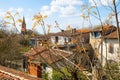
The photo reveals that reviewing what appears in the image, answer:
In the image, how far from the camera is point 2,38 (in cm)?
3209

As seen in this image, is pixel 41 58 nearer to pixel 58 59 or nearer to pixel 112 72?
pixel 58 59

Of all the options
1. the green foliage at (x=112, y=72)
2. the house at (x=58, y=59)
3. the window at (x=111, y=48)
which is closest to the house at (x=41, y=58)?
the house at (x=58, y=59)

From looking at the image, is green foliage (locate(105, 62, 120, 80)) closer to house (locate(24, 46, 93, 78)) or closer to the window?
house (locate(24, 46, 93, 78))

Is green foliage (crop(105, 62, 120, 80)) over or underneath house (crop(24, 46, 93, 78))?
underneath

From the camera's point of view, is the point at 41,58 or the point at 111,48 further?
the point at 111,48

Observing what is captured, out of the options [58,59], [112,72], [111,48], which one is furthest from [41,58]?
[111,48]

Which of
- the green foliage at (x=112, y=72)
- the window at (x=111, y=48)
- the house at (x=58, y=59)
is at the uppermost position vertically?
the house at (x=58, y=59)

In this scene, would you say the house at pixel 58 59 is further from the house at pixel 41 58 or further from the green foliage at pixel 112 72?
the green foliage at pixel 112 72

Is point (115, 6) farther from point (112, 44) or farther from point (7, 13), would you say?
point (112, 44)

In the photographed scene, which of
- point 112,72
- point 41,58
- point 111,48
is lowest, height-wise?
point 111,48

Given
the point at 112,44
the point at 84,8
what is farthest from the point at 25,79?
the point at 112,44

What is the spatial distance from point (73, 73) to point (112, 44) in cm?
3013

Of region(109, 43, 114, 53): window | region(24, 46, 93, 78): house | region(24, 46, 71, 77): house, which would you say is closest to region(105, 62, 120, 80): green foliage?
region(24, 46, 93, 78): house

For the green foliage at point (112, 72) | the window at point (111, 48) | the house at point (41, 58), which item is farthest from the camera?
the window at point (111, 48)
